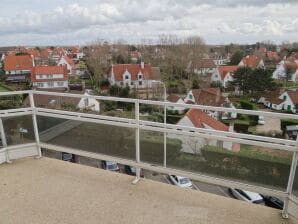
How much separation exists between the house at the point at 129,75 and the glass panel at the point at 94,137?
32341 millimetres

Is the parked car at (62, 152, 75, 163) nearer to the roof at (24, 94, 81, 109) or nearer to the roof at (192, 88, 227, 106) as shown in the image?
the roof at (24, 94, 81, 109)

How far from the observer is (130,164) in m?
3.75

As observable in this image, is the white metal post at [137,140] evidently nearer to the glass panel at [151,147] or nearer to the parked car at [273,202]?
the glass panel at [151,147]

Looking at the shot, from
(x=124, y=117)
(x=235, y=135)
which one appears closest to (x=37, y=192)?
(x=124, y=117)

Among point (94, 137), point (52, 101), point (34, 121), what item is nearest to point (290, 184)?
point (94, 137)

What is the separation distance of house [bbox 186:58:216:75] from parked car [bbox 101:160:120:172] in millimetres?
39154

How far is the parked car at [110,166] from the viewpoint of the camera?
403 centimetres

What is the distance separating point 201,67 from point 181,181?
140ft

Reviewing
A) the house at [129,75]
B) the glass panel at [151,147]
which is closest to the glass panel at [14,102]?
the glass panel at [151,147]

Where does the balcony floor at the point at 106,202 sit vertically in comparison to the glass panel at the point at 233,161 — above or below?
below

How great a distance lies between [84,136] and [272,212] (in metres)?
2.53

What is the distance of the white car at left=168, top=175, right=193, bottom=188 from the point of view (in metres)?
3.58

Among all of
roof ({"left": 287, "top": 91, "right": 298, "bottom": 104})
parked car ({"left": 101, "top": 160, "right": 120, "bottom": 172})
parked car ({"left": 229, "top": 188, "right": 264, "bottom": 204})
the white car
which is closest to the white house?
roof ({"left": 287, "top": 91, "right": 298, "bottom": 104})

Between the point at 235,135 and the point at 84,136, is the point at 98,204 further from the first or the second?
the point at 235,135
